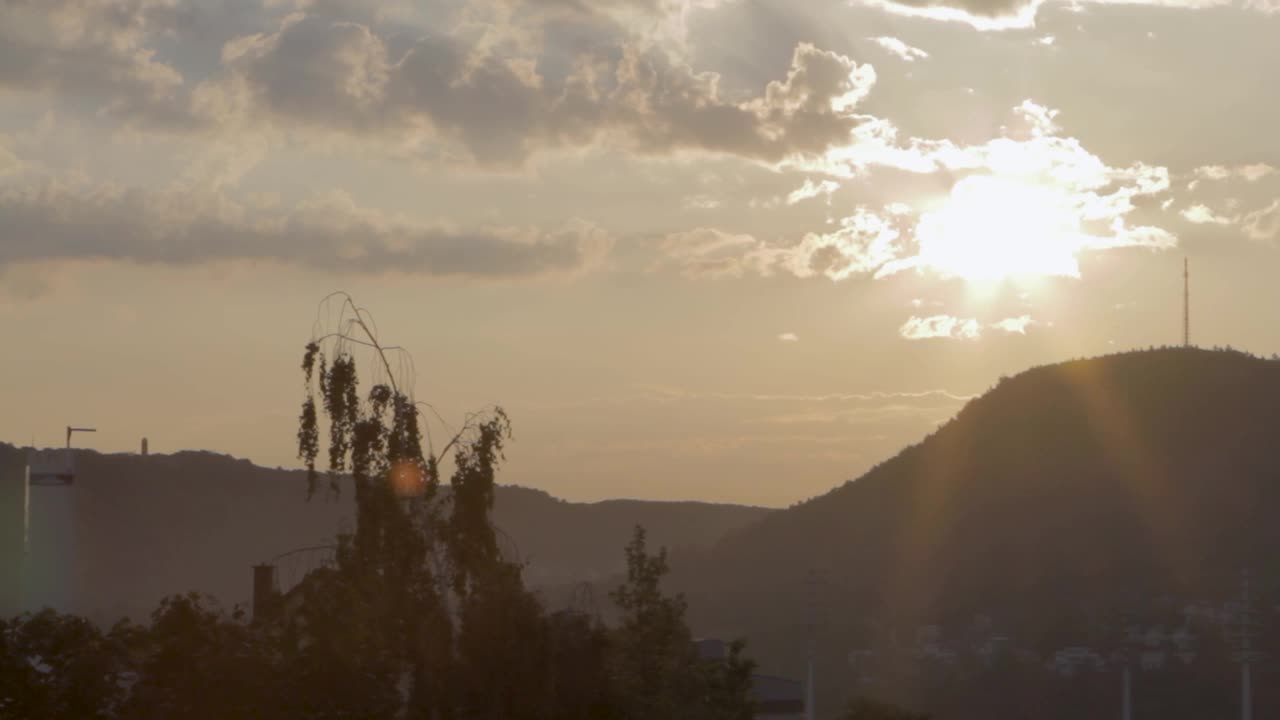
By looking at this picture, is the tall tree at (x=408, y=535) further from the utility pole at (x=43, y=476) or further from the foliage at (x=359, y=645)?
the utility pole at (x=43, y=476)

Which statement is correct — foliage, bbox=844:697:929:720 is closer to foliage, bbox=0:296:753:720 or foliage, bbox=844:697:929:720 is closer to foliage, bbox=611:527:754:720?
foliage, bbox=611:527:754:720

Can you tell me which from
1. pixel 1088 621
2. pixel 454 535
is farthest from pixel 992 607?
pixel 454 535

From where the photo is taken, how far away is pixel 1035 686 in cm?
17062

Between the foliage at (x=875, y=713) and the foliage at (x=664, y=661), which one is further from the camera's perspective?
the foliage at (x=875, y=713)

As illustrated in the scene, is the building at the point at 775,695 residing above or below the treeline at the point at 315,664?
below

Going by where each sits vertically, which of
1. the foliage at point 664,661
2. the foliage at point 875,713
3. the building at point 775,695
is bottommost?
the foliage at point 875,713

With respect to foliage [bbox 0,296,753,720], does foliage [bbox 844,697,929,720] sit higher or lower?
lower

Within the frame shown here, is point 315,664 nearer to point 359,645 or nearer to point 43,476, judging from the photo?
point 359,645


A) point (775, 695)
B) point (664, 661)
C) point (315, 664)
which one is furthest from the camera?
point (775, 695)

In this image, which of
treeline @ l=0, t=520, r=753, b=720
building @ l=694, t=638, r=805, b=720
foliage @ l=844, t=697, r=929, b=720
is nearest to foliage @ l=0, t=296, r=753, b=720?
treeline @ l=0, t=520, r=753, b=720

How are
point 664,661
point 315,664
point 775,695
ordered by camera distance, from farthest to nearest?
1. point 775,695
2. point 664,661
3. point 315,664

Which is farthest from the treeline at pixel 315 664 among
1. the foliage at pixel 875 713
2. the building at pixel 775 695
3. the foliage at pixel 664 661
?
the foliage at pixel 875 713

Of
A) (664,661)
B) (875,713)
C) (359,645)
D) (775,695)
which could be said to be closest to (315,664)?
(359,645)

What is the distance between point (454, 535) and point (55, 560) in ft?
228
